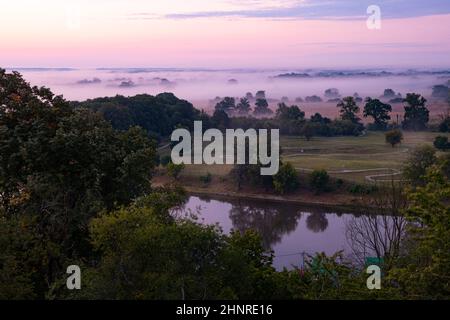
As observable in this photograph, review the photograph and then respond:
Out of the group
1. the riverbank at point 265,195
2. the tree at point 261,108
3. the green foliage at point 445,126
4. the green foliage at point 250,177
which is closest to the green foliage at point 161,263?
the riverbank at point 265,195

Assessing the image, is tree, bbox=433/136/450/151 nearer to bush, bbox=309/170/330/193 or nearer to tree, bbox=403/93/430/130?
bush, bbox=309/170/330/193

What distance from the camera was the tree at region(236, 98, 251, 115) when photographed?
69.2 metres

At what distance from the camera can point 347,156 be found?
40875mm

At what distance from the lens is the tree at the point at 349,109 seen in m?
56.4

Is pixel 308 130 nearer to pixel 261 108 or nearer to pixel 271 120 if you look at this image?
pixel 271 120

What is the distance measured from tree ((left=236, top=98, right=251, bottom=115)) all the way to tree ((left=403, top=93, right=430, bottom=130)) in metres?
19.5

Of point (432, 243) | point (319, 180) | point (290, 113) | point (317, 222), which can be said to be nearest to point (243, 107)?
point (290, 113)

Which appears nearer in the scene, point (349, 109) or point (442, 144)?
point (442, 144)

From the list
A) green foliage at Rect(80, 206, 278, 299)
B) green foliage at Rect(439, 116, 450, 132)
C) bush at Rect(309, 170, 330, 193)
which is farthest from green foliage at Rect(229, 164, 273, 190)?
green foliage at Rect(80, 206, 278, 299)

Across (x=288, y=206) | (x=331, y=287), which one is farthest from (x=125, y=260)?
(x=288, y=206)

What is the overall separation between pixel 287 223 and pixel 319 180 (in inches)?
216

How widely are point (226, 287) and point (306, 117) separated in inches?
2031

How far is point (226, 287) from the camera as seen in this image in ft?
23.1

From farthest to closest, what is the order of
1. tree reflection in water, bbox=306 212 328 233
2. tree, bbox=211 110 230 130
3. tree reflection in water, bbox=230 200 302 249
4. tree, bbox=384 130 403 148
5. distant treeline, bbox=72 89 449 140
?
tree, bbox=211 110 230 130
distant treeline, bbox=72 89 449 140
tree, bbox=384 130 403 148
tree reflection in water, bbox=306 212 328 233
tree reflection in water, bbox=230 200 302 249
